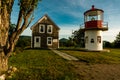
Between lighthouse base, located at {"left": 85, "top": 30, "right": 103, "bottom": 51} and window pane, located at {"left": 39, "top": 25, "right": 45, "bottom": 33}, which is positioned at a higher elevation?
window pane, located at {"left": 39, "top": 25, "right": 45, "bottom": 33}

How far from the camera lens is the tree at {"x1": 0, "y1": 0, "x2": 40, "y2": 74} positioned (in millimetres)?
9462

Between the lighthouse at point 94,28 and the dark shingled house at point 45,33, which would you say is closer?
the lighthouse at point 94,28

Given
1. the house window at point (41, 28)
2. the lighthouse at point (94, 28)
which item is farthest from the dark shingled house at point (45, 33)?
the lighthouse at point (94, 28)

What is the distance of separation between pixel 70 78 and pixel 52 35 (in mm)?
27469

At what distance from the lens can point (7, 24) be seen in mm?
9867

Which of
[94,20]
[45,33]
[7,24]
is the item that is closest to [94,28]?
[94,20]

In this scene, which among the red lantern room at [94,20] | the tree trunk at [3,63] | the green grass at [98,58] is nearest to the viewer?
the tree trunk at [3,63]

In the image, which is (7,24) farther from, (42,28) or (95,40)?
(42,28)

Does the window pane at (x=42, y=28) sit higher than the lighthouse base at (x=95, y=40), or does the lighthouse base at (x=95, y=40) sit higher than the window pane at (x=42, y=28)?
the window pane at (x=42, y=28)

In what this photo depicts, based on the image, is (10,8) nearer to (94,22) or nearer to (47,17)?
(94,22)

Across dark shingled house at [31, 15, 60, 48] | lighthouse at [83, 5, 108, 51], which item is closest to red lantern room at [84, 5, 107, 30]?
lighthouse at [83, 5, 108, 51]

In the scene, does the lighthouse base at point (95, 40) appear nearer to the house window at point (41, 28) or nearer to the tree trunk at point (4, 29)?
the house window at point (41, 28)

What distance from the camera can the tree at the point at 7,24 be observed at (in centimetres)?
946

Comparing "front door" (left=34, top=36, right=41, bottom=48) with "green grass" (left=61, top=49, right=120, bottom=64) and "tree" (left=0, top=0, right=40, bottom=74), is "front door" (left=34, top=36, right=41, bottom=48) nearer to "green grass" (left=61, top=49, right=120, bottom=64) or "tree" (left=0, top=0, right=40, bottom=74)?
"green grass" (left=61, top=49, right=120, bottom=64)
